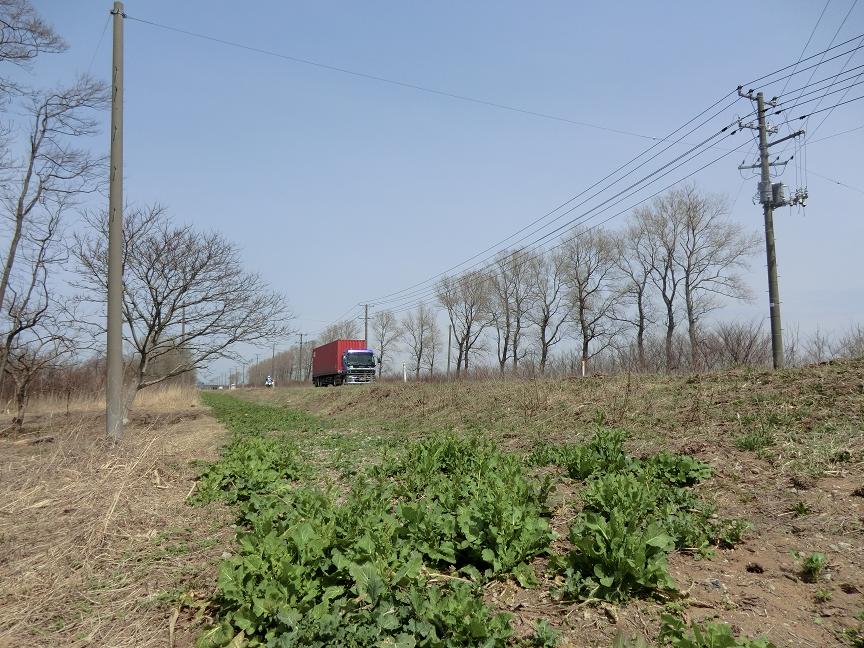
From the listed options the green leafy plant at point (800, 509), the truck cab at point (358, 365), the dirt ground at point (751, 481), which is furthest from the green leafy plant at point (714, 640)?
the truck cab at point (358, 365)

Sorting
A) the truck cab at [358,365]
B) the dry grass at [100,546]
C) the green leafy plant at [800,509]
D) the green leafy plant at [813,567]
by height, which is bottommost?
the dry grass at [100,546]

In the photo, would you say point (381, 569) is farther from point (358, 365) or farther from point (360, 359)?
point (360, 359)

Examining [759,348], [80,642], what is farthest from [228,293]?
[759,348]

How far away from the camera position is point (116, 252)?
9477 millimetres

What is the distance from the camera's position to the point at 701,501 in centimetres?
466

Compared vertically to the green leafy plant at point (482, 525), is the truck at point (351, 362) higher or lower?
higher

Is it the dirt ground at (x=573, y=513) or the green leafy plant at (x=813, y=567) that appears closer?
the dirt ground at (x=573, y=513)

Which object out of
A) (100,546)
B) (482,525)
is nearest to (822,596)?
(482,525)

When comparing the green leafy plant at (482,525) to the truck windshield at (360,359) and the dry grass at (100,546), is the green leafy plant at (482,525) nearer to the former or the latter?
the dry grass at (100,546)

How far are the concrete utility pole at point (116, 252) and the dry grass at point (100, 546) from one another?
131 cm

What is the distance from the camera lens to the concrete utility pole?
914 cm

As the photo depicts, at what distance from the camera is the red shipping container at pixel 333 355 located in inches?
1651

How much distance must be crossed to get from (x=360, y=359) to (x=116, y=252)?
106 feet

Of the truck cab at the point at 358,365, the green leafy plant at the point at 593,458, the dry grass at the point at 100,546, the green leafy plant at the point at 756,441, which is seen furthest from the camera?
the truck cab at the point at 358,365
